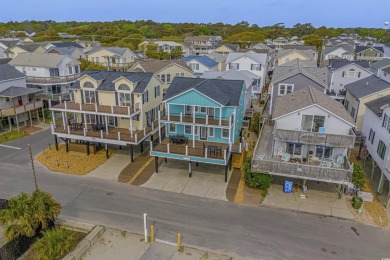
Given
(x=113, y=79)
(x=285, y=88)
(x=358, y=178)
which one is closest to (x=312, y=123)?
(x=358, y=178)

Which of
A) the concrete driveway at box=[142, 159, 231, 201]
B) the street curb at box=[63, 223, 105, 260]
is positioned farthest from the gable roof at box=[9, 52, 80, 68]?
the street curb at box=[63, 223, 105, 260]

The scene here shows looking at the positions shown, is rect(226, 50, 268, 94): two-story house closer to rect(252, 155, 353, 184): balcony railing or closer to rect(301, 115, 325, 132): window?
rect(301, 115, 325, 132): window

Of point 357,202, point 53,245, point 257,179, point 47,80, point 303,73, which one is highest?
point 303,73

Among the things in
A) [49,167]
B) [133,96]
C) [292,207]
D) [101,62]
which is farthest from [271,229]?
[101,62]

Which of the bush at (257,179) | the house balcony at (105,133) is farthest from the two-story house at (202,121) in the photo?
the house balcony at (105,133)

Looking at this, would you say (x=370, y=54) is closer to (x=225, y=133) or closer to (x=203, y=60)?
(x=203, y=60)

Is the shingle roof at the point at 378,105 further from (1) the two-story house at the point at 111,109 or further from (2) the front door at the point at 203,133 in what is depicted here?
(1) the two-story house at the point at 111,109
